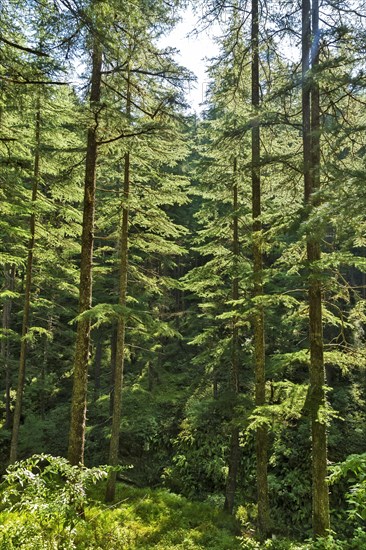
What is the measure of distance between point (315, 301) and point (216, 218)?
5.39 m

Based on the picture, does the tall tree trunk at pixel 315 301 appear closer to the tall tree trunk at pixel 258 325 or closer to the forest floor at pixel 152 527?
the forest floor at pixel 152 527

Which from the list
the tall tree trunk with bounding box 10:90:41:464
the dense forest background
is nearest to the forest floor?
the dense forest background

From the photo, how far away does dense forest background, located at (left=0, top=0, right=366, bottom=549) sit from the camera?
6074 mm

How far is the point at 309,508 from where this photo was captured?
12492mm

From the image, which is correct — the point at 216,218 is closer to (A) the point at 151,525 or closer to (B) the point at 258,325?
(B) the point at 258,325

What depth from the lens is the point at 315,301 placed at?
7.88 metres

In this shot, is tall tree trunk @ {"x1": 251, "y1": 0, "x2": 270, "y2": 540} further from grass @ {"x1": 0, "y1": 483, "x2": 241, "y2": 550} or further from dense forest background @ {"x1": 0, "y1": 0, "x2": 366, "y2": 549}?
grass @ {"x1": 0, "y1": 483, "x2": 241, "y2": 550}

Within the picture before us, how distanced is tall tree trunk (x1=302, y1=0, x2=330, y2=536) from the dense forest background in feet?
0.13

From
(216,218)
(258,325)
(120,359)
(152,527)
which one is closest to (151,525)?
(152,527)

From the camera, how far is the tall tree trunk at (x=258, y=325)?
29.1 feet

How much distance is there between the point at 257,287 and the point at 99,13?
7.23 metres

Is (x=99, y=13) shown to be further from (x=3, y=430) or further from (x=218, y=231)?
(x=3, y=430)

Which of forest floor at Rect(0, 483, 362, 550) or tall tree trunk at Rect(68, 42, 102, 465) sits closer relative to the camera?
forest floor at Rect(0, 483, 362, 550)

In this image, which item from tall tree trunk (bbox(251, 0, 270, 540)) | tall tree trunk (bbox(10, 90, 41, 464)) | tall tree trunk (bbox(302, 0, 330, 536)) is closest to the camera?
tall tree trunk (bbox(302, 0, 330, 536))
